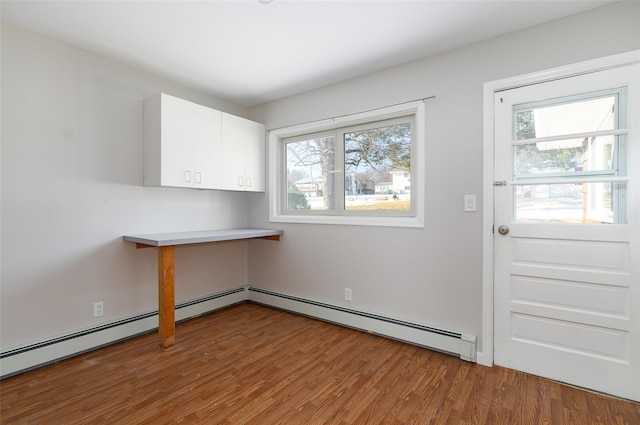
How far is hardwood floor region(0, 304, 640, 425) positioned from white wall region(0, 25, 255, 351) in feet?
1.51

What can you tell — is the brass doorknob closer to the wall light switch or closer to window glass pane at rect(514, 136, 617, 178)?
the wall light switch

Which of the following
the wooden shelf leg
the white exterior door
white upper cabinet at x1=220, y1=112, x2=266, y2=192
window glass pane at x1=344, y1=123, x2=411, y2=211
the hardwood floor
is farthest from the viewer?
white upper cabinet at x1=220, y1=112, x2=266, y2=192

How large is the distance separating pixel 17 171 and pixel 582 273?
3909 mm

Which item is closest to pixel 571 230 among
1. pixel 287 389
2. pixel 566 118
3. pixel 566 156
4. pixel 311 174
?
pixel 566 156

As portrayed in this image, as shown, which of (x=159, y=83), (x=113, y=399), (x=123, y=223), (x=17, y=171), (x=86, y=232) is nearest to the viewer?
(x=113, y=399)

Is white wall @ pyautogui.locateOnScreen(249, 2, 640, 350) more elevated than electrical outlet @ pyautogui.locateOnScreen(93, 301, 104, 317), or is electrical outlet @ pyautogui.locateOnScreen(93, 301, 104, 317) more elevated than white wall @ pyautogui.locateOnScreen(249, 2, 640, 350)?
white wall @ pyautogui.locateOnScreen(249, 2, 640, 350)

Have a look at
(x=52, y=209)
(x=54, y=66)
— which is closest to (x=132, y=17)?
(x=54, y=66)

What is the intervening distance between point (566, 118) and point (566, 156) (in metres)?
0.26

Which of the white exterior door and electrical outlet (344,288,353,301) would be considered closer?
the white exterior door

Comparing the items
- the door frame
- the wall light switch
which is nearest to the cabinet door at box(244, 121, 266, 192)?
the wall light switch

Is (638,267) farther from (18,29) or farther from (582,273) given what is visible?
(18,29)

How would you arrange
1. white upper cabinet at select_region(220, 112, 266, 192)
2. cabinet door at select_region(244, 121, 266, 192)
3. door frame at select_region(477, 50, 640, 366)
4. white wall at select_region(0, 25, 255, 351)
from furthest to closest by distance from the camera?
cabinet door at select_region(244, 121, 266, 192) → white upper cabinet at select_region(220, 112, 266, 192) → door frame at select_region(477, 50, 640, 366) → white wall at select_region(0, 25, 255, 351)

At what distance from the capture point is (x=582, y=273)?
6.58ft

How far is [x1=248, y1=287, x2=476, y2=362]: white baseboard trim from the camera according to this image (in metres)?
2.38
